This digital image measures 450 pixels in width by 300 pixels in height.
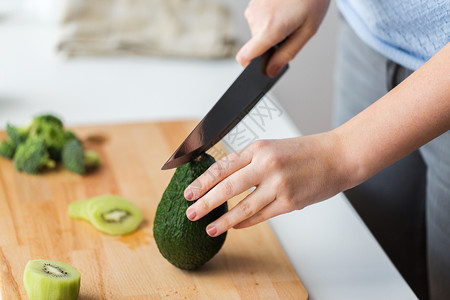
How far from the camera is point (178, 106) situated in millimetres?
1774

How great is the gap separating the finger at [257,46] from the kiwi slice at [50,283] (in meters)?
0.54

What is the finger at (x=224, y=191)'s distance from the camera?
878 millimetres

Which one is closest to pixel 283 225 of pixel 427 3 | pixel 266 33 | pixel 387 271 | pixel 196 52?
pixel 387 271

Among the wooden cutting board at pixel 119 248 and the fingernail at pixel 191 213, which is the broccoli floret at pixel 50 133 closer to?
the wooden cutting board at pixel 119 248

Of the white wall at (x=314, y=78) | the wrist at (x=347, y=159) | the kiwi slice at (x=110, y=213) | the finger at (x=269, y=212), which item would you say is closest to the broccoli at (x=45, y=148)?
the kiwi slice at (x=110, y=213)

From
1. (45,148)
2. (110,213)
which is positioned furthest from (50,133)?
(110,213)

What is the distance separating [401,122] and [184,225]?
1.22 ft

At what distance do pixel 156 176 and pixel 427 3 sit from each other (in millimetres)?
686

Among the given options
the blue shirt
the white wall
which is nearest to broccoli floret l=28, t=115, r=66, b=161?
the blue shirt

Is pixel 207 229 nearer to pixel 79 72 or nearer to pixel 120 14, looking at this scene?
pixel 79 72

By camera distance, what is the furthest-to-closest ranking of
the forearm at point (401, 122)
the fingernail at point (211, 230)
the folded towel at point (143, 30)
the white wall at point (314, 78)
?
the white wall at point (314, 78), the folded towel at point (143, 30), the fingernail at point (211, 230), the forearm at point (401, 122)

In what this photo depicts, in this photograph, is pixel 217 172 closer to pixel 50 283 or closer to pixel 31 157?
pixel 50 283

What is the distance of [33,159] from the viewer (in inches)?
51.1

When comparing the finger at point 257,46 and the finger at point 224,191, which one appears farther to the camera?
the finger at point 257,46
